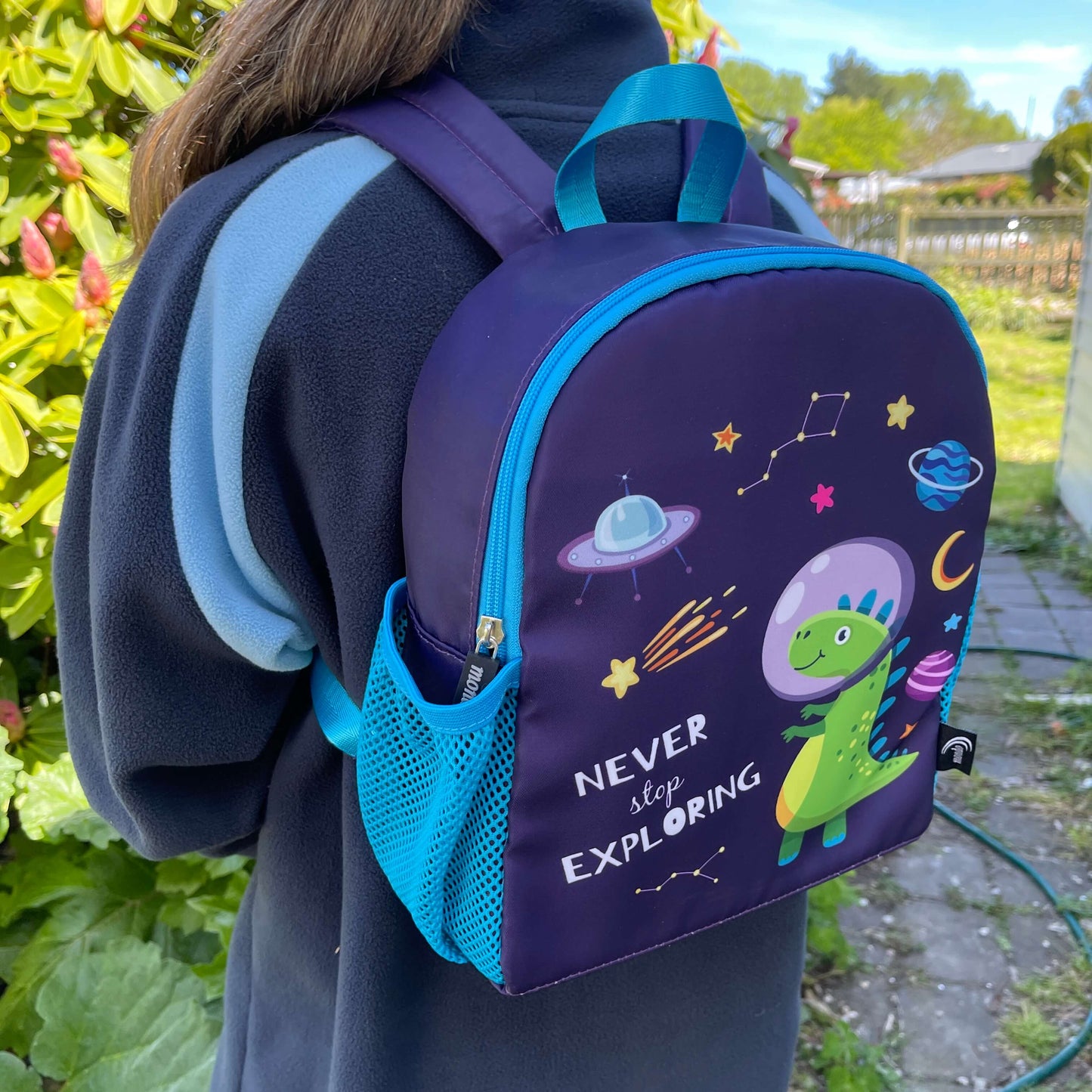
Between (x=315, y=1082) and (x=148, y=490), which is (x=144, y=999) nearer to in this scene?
(x=315, y=1082)

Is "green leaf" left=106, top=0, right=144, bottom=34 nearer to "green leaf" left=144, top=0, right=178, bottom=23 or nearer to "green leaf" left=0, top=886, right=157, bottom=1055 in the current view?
"green leaf" left=144, top=0, right=178, bottom=23

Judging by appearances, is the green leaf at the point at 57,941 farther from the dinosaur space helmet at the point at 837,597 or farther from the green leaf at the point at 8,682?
the dinosaur space helmet at the point at 837,597

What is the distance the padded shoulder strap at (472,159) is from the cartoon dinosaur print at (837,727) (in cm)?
38

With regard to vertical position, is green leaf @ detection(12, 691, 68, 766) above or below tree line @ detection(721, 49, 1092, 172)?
above

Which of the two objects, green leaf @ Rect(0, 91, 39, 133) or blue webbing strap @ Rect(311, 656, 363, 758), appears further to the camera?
green leaf @ Rect(0, 91, 39, 133)

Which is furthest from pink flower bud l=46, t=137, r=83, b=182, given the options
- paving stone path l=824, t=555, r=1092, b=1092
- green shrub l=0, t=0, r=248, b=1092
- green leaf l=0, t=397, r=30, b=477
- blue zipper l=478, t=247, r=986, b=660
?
paving stone path l=824, t=555, r=1092, b=1092

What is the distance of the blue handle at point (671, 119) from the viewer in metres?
0.70

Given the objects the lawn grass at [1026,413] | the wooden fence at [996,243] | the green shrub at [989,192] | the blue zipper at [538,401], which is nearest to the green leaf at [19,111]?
the blue zipper at [538,401]

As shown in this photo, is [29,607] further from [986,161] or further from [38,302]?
[986,161]

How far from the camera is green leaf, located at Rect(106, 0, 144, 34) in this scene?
1347 millimetres

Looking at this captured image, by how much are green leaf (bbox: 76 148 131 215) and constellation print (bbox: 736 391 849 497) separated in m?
1.06

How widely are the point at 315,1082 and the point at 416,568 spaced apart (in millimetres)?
571

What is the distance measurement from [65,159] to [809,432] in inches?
45.3

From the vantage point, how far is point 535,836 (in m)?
0.73
